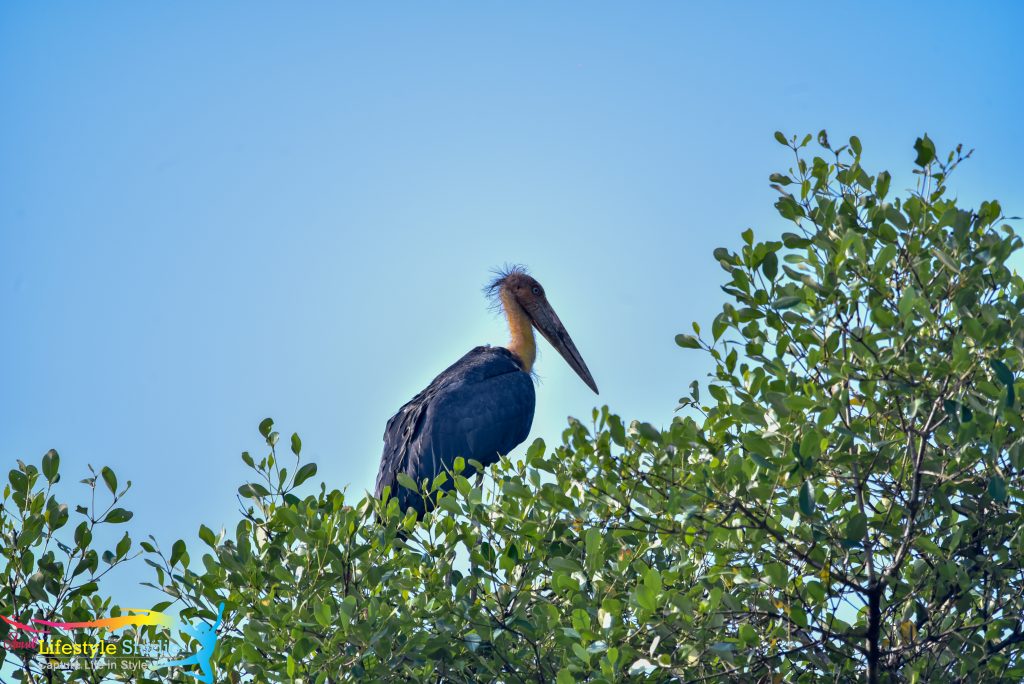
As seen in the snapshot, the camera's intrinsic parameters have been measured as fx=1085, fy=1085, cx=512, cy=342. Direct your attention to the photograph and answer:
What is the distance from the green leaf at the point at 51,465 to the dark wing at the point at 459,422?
3.83m

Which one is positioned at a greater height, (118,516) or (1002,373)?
(118,516)

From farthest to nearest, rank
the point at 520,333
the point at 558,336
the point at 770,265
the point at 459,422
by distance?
the point at 558,336 < the point at 520,333 < the point at 459,422 < the point at 770,265

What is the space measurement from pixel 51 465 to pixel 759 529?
3837 mm

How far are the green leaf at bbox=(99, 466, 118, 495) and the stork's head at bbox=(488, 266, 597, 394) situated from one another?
26.9 ft

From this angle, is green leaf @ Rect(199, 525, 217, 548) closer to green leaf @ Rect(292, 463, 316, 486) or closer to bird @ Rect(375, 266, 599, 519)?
green leaf @ Rect(292, 463, 316, 486)

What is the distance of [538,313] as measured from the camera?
1402 centimetres

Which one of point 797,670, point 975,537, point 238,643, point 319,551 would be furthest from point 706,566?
point 238,643

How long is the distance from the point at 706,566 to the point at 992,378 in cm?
153

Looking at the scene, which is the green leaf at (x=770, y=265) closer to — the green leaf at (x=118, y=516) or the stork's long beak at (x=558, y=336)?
the green leaf at (x=118, y=516)

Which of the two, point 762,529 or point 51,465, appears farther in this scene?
point 51,465

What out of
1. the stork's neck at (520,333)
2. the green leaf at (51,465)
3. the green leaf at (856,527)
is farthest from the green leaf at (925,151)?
the stork's neck at (520,333)

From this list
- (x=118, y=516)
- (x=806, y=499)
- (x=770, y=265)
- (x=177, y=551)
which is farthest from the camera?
(x=118, y=516)

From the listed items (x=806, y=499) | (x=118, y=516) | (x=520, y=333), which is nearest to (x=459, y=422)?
(x=520, y=333)

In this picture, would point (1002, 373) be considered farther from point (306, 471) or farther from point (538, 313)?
point (538, 313)
